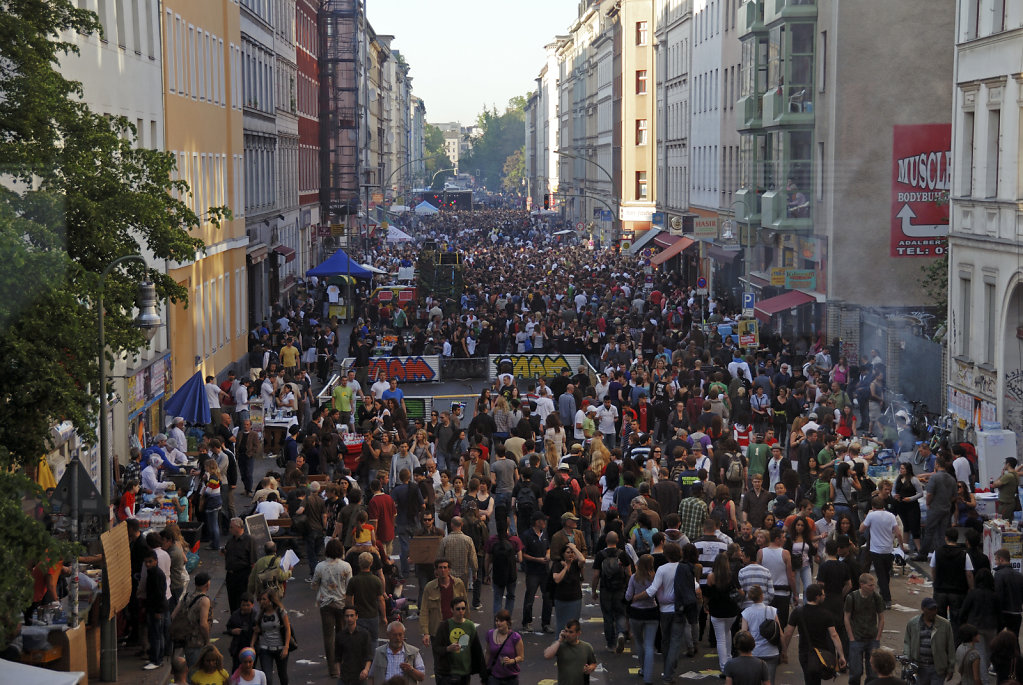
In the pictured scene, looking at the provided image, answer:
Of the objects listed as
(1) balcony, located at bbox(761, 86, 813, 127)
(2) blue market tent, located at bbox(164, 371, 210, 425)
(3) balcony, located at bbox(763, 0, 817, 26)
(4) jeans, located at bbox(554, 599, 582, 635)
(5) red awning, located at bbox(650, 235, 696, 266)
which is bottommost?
(4) jeans, located at bbox(554, 599, 582, 635)

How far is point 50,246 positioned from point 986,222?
1928 cm

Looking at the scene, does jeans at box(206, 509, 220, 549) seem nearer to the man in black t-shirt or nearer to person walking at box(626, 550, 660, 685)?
person walking at box(626, 550, 660, 685)

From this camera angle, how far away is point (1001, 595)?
14.2 meters

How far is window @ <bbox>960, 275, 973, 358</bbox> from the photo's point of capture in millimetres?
29031

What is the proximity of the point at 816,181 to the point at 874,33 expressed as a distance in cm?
466

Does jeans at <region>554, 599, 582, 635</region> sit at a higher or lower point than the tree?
lower

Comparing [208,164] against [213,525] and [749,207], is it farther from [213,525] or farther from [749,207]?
[213,525]

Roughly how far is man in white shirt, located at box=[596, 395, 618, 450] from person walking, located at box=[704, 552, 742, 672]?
11.8m

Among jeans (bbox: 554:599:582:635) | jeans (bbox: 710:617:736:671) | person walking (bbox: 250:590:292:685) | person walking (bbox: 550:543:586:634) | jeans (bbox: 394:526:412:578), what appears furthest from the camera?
jeans (bbox: 394:526:412:578)

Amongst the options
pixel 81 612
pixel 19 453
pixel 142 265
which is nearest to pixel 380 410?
pixel 142 265

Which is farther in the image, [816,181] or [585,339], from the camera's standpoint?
[816,181]

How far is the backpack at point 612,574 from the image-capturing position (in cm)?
1551

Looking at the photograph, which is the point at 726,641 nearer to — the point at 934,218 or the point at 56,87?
the point at 56,87

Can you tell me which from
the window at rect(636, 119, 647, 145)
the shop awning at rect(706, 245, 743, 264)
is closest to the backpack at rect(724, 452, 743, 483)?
the shop awning at rect(706, 245, 743, 264)
